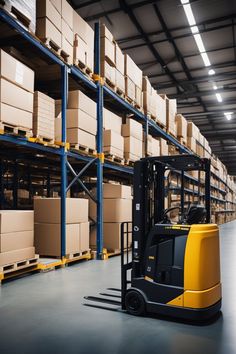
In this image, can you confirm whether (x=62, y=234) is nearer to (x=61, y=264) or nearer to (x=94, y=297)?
(x=61, y=264)

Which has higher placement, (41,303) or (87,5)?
(87,5)

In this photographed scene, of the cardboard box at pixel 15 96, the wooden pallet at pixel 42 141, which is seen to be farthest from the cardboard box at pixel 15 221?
the cardboard box at pixel 15 96

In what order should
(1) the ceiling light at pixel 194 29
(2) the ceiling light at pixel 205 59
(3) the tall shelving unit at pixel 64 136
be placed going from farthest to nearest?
1. (2) the ceiling light at pixel 205 59
2. (1) the ceiling light at pixel 194 29
3. (3) the tall shelving unit at pixel 64 136

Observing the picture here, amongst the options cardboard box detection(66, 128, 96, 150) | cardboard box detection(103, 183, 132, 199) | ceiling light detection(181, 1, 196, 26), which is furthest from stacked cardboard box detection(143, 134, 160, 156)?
ceiling light detection(181, 1, 196, 26)

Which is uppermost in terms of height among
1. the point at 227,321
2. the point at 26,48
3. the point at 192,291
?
the point at 26,48

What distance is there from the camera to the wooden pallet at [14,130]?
15.4ft

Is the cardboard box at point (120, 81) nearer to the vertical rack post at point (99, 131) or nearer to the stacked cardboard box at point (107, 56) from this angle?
the stacked cardboard box at point (107, 56)

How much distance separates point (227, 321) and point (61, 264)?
3.30m

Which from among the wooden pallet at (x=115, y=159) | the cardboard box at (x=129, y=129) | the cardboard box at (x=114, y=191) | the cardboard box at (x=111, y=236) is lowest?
the cardboard box at (x=111, y=236)

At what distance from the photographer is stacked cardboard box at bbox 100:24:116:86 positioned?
23.6 feet

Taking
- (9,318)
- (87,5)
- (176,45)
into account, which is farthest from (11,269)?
(176,45)

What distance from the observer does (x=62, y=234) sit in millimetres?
5871

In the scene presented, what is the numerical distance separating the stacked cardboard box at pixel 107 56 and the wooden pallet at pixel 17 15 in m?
2.26

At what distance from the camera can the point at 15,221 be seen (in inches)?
196
